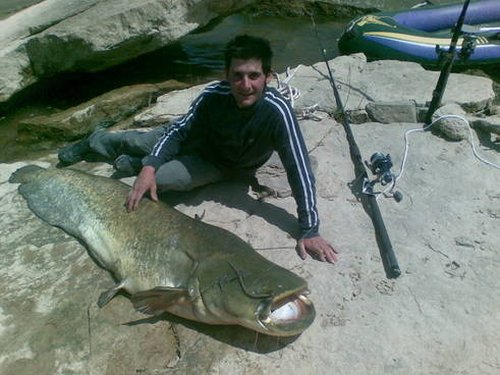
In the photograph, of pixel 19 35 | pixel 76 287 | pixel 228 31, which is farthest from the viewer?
pixel 228 31

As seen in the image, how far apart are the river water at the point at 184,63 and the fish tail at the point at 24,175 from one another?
1.18 meters

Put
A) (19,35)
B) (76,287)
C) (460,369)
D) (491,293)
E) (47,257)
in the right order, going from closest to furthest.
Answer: (460,369)
(491,293)
(76,287)
(47,257)
(19,35)

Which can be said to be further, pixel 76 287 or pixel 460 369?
pixel 76 287

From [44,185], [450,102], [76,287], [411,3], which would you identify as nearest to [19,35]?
[44,185]

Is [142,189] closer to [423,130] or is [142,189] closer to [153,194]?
[153,194]

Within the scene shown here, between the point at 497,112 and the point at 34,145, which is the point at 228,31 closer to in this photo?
the point at 34,145

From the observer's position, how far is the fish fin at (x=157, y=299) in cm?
255

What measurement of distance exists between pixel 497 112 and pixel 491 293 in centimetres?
291

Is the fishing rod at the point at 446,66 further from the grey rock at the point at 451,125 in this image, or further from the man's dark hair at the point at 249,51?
the man's dark hair at the point at 249,51

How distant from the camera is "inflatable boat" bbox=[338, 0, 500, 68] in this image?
254 inches

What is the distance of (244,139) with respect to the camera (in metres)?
3.50

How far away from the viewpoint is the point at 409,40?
21.3 feet

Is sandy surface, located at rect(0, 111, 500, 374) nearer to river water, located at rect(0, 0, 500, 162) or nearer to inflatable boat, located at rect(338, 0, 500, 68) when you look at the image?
river water, located at rect(0, 0, 500, 162)

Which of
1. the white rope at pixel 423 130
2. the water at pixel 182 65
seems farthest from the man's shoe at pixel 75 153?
the white rope at pixel 423 130
